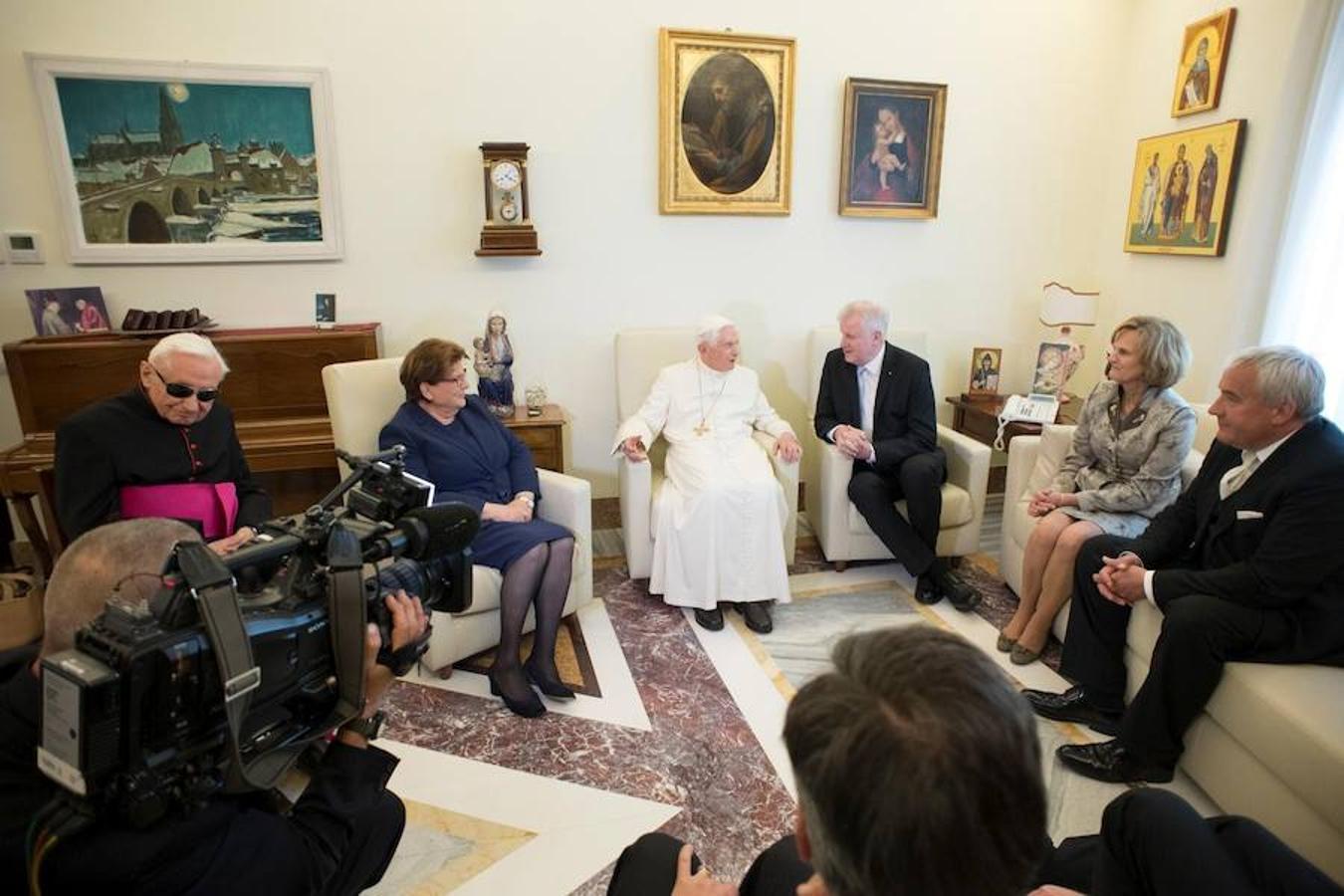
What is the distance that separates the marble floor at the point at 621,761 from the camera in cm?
165

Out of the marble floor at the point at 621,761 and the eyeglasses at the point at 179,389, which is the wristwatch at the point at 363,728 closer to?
the marble floor at the point at 621,761

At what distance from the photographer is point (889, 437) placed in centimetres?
297

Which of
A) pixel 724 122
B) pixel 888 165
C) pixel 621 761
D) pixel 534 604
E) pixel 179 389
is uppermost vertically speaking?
pixel 724 122

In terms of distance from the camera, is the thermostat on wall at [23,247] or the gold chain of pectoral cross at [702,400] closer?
the thermostat on wall at [23,247]

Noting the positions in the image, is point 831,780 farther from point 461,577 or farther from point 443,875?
point 443,875

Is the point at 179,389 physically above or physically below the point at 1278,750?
above

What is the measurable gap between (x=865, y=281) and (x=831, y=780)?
126 inches

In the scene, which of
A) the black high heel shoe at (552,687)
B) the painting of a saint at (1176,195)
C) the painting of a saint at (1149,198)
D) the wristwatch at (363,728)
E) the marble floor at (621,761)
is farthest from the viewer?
the painting of a saint at (1149,198)

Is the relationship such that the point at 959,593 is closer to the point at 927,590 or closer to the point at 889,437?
the point at 927,590

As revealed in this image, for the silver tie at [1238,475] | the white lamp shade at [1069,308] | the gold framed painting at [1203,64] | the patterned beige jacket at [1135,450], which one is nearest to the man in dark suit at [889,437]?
the patterned beige jacket at [1135,450]

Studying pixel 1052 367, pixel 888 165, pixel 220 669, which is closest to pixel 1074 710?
pixel 1052 367

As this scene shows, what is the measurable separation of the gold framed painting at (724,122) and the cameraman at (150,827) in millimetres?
2628

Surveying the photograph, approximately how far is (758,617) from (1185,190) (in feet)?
8.24

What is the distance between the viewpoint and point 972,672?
64cm
